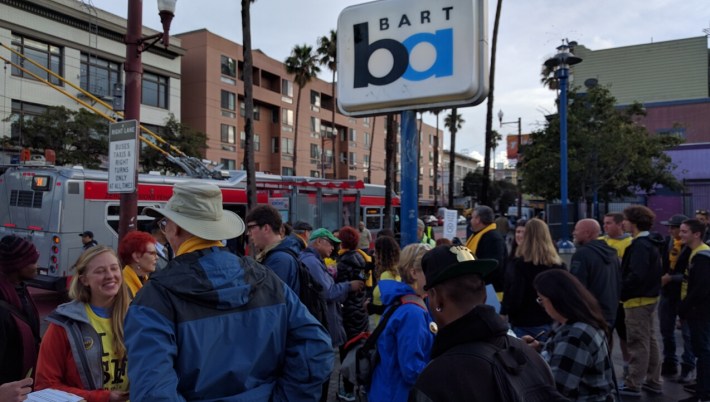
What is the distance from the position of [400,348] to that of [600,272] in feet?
9.75

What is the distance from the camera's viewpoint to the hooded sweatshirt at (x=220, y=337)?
1.79m

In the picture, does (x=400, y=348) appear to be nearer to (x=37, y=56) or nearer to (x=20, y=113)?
(x=20, y=113)

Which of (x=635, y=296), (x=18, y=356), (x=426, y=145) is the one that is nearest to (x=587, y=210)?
(x=635, y=296)

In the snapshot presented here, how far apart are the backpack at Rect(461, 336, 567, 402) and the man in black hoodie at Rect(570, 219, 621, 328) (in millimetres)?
3343

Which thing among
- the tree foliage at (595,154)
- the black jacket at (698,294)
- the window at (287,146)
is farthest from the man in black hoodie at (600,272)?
the window at (287,146)

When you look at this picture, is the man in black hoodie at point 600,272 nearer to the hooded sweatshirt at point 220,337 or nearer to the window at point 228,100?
the hooded sweatshirt at point 220,337

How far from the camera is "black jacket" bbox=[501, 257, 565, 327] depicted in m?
4.70

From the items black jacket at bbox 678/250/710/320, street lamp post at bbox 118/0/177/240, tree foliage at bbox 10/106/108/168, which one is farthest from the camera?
tree foliage at bbox 10/106/108/168

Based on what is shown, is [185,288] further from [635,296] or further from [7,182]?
[7,182]

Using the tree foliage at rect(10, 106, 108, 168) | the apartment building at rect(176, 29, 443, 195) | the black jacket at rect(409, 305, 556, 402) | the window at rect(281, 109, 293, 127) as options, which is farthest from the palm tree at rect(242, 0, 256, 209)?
the window at rect(281, 109, 293, 127)

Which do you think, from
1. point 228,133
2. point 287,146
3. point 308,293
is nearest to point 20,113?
point 228,133

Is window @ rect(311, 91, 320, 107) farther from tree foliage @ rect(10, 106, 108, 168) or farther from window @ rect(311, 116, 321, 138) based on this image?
tree foliage @ rect(10, 106, 108, 168)

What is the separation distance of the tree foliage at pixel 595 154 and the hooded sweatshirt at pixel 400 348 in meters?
19.8

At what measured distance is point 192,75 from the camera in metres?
36.4
